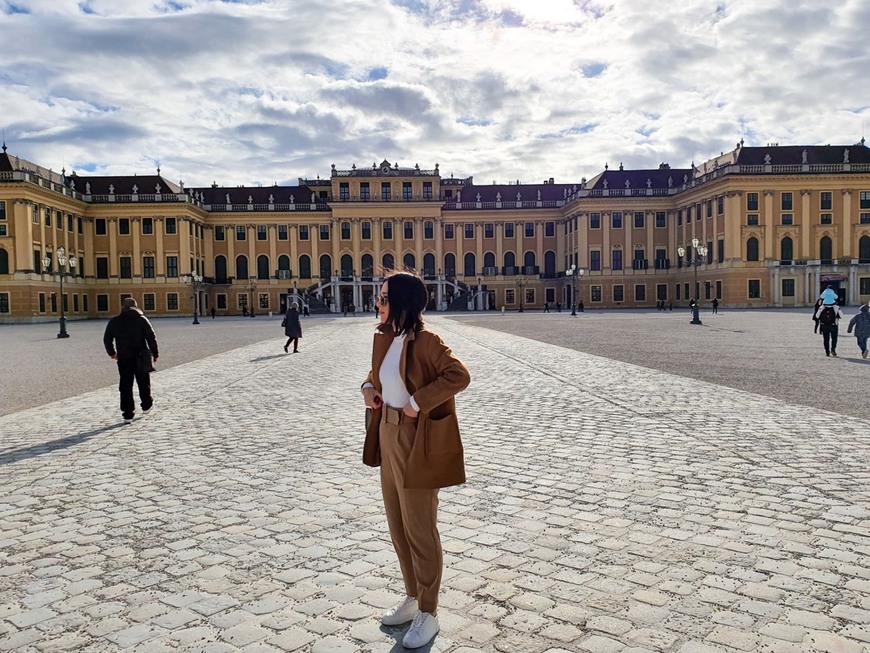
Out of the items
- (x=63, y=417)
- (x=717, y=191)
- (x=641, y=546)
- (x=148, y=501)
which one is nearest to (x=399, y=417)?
(x=641, y=546)

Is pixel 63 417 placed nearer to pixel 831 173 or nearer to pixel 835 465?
pixel 835 465

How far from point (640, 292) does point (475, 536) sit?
69.1m

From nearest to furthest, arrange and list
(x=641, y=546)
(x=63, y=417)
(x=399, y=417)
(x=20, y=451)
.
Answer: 1. (x=399, y=417)
2. (x=641, y=546)
3. (x=20, y=451)
4. (x=63, y=417)

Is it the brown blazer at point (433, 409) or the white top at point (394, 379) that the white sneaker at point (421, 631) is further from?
the white top at point (394, 379)

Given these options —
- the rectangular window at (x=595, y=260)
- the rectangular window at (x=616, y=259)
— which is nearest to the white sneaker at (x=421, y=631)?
the rectangular window at (x=595, y=260)

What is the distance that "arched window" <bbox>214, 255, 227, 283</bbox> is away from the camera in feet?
250

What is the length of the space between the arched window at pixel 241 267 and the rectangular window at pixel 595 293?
36502 millimetres

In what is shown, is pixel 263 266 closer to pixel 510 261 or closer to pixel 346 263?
pixel 346 263

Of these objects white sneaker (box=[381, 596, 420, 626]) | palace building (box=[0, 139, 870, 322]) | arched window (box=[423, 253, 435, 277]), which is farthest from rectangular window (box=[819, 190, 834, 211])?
white sneaker (box=[381, 596, 420, 626])

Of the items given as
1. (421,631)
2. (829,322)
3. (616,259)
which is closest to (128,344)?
(421,631)

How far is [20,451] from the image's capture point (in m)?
7.55

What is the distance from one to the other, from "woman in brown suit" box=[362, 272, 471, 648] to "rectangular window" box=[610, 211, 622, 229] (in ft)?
232

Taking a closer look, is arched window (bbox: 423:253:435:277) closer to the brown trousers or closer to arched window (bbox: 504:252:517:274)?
arched window (bbox: 504:252:517:274)

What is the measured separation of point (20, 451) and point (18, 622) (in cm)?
469
